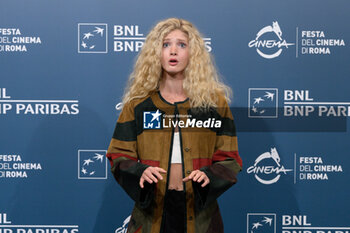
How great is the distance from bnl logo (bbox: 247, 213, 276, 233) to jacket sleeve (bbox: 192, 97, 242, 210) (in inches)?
36.0

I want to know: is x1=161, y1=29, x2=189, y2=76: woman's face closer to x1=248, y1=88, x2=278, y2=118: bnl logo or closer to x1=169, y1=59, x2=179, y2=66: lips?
x1=169, y1=59, x2=179, y2=66: lips

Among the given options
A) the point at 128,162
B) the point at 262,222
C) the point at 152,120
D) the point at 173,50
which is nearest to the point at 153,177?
the point at 128,162

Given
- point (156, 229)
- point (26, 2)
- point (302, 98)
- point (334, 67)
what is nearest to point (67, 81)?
point (26, 2)

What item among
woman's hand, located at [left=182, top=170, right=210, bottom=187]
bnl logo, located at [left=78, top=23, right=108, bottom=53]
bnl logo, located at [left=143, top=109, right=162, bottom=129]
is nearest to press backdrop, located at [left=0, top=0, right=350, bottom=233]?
bnl logo, located at [left=78, top=23, right=108, bottom=53]

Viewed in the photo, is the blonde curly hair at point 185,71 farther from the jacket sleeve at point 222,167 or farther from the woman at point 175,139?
the jacket sleeve at point 222,167

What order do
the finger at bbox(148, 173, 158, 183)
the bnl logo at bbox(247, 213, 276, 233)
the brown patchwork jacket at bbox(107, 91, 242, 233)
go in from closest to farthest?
1. the finger at bbox(148, 173, 158, 183)
2. the brown patchwork jacket at bbox(107, 91, 242, 233)
3. the bnl logo at bbox(247, 213, 276, 233)

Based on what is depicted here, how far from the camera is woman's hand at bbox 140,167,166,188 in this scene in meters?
1.61

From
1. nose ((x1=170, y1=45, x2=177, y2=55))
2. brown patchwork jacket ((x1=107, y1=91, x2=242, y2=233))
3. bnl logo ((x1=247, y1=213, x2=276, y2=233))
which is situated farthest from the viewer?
bnl logo ((x1=247, y1=213, x2=276, y2=233))

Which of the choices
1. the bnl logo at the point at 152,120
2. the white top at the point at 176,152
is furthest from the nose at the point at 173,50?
the white top at the point at 176,152

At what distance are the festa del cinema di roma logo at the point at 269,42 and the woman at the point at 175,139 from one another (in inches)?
28.6

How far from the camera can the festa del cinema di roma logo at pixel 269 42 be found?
252cm

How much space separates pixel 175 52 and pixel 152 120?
312 millimetres

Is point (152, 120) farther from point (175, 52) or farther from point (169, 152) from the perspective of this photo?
point (175, 52)

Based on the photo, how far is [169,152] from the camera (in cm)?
175
